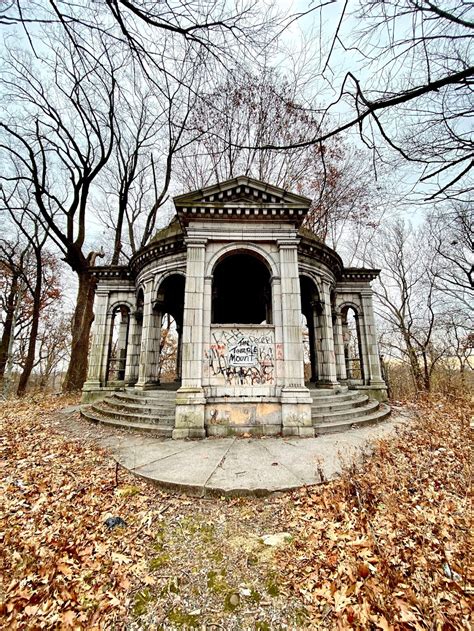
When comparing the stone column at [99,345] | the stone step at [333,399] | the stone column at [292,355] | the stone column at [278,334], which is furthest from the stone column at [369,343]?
the stone column at [99,345]

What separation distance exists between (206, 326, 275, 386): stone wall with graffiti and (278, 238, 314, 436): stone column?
445 mm

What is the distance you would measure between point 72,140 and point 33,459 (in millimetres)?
16470

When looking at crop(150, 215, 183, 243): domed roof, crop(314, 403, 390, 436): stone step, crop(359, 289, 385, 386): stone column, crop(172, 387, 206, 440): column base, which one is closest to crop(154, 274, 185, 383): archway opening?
crop(150, 215, 183, 243): domed roof

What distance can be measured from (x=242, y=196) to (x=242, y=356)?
4.81 meters

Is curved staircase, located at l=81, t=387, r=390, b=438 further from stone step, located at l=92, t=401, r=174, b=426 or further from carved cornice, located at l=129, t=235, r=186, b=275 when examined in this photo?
carved cornice, located at l=129, t=235, r=186, b=275

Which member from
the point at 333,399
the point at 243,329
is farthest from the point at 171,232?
the point at 333,399

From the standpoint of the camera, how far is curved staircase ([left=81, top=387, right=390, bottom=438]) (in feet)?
24.6

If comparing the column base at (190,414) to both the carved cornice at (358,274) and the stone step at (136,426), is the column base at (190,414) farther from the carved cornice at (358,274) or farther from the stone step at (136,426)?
the carved cornice at (358,274)

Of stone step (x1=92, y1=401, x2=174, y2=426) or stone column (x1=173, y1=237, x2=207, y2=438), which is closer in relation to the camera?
stone column (x1=173, y1=237, x2=207, y2=438)

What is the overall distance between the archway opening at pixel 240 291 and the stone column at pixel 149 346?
2.60 metres

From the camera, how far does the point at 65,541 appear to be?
3.25 meters

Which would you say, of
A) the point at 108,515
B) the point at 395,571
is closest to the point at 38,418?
the point at 108,515

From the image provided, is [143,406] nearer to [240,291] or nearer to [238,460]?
[238,460]

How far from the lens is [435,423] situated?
23.9ft
